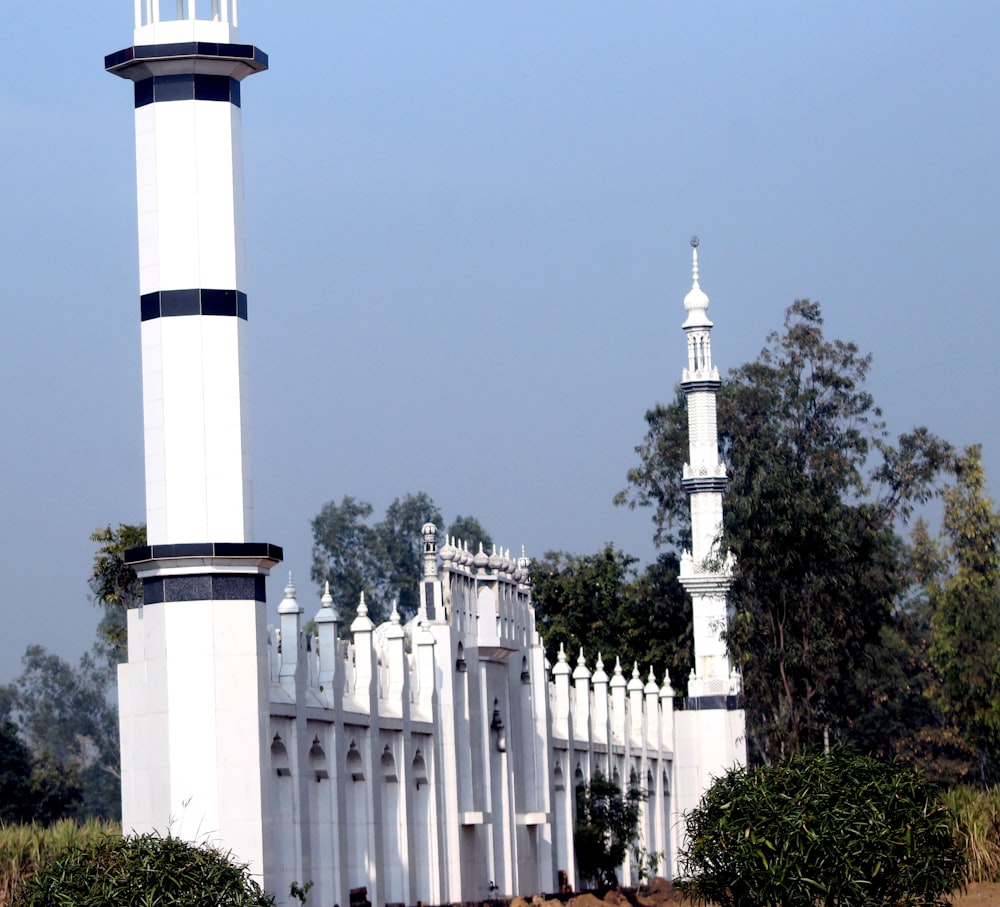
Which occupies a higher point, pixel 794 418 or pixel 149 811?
pixel 794 418

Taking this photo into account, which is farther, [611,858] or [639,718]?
[639,718]

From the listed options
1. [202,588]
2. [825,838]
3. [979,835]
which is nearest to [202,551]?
[202,588]

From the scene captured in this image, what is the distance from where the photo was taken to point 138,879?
18234 mm

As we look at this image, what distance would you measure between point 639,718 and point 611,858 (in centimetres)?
555

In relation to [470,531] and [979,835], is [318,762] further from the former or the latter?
[470,531]

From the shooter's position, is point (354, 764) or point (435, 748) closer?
point (354, 764)

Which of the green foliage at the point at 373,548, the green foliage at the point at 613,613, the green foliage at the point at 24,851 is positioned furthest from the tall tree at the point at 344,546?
the green foliage at the point at 24,851

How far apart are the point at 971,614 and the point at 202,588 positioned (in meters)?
46.4

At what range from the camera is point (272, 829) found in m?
23.4

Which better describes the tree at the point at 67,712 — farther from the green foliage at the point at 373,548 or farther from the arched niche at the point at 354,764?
the arched niche at the point at 354,764

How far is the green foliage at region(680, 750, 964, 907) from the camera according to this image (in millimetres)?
21125

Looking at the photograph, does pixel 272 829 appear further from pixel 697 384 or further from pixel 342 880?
pixel 697 384

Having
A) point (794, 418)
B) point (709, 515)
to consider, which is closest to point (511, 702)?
point (709, 515)

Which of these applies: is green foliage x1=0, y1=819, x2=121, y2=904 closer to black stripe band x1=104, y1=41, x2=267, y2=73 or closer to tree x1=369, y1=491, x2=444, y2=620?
black stripe band x1=104, y1=41, x2=267, y2=73
